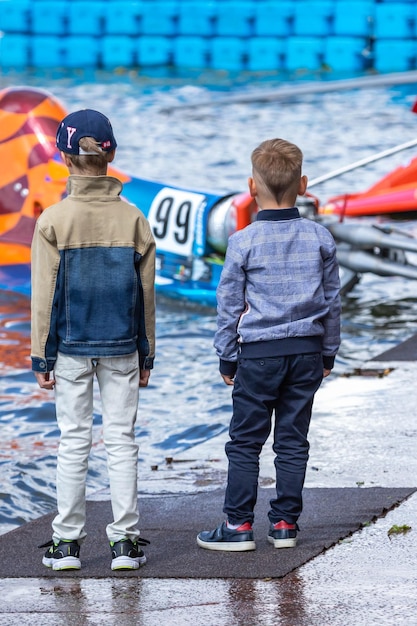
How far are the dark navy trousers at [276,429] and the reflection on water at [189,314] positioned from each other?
1.04 m

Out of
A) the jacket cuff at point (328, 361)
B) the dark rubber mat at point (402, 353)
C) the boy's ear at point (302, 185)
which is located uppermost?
the boy's ear at point (302, 185)

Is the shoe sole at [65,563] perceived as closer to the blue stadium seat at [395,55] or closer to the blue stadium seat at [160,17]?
the blue stadium seat at [395,55]

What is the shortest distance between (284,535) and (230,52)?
20486 mm

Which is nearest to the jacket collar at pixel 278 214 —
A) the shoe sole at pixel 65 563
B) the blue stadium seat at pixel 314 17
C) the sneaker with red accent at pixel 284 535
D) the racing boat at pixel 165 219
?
the sneaker with red accent at pixel 284 535

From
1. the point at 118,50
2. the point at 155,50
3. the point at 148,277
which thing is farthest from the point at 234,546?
the point at 118,50

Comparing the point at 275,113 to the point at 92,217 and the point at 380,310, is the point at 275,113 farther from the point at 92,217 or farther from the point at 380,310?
the point at 92,217

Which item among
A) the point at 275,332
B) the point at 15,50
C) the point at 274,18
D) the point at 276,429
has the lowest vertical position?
the point at 15,50

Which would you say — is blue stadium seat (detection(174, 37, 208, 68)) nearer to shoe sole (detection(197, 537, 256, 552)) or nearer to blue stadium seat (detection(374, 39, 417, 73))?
blue stadium seat (detection(374, 39, 417, 73))

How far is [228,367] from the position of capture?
156 inches

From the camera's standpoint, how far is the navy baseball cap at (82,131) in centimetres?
382

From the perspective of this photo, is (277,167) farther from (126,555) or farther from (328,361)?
(126,555)

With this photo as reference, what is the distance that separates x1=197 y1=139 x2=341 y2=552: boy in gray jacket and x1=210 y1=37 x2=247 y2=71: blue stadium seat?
2013cm

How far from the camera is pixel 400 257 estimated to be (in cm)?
901

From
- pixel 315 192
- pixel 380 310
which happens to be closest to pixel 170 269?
pixel 380 310
